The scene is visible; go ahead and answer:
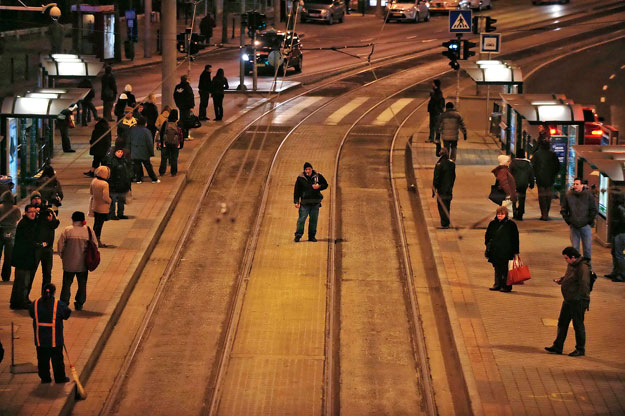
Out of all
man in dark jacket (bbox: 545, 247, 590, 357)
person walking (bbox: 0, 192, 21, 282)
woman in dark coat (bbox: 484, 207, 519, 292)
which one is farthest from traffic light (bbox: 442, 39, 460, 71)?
man in dark jacket (bbox: 545, 247, 590, 357)

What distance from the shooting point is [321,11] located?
194ft

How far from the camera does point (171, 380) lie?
14531mm

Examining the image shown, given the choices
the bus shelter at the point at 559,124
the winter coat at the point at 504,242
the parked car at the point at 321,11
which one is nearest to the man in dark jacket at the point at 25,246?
the winter coat at the point at 504,242

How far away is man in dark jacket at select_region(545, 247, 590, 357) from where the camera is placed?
47.3ft

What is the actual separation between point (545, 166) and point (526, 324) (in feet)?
21.5

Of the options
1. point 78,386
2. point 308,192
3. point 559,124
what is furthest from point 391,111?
point 78,386

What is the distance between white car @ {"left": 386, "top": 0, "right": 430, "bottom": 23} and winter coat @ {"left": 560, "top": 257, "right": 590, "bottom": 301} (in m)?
45.3

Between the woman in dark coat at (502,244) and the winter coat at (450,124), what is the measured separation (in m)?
8.77

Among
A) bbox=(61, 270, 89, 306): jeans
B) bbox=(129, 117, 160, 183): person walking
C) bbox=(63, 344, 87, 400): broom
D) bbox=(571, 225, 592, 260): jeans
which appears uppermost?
bbox=(129, 117, 160, 183): person walking

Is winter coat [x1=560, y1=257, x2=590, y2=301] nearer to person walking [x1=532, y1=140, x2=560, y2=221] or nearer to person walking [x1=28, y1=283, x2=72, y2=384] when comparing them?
person walking [x1=28, y1=283, x2=72, y2=384]

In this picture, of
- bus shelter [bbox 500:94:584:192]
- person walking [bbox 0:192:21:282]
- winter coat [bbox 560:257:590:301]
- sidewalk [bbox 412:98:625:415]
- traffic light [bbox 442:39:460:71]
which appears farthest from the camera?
traffic light [bbox 442:39:460:71]

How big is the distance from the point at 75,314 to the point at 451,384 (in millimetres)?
5200

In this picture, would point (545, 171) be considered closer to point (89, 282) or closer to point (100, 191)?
point (100, 191)

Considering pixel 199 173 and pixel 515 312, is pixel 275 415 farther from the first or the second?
pixel 199 173
